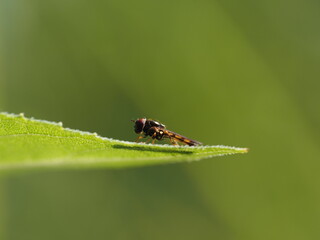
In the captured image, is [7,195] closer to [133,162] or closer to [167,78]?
[167,78]

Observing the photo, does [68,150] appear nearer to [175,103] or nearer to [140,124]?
[140,124]

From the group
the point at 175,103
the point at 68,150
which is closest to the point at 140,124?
the point at 175,103

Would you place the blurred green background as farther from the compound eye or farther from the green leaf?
the green leaf

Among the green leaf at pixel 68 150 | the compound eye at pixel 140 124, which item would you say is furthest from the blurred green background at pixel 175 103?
the green leaf at pixel 68 150

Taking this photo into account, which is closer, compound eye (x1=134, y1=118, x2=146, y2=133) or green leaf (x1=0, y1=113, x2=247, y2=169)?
green leaf (x1=0, y1=113, x2=247, y2=169)

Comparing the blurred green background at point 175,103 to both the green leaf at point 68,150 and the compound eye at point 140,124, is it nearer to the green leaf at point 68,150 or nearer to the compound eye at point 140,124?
the compound eye at point 140,124

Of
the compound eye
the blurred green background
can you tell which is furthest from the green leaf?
the blurred green background
